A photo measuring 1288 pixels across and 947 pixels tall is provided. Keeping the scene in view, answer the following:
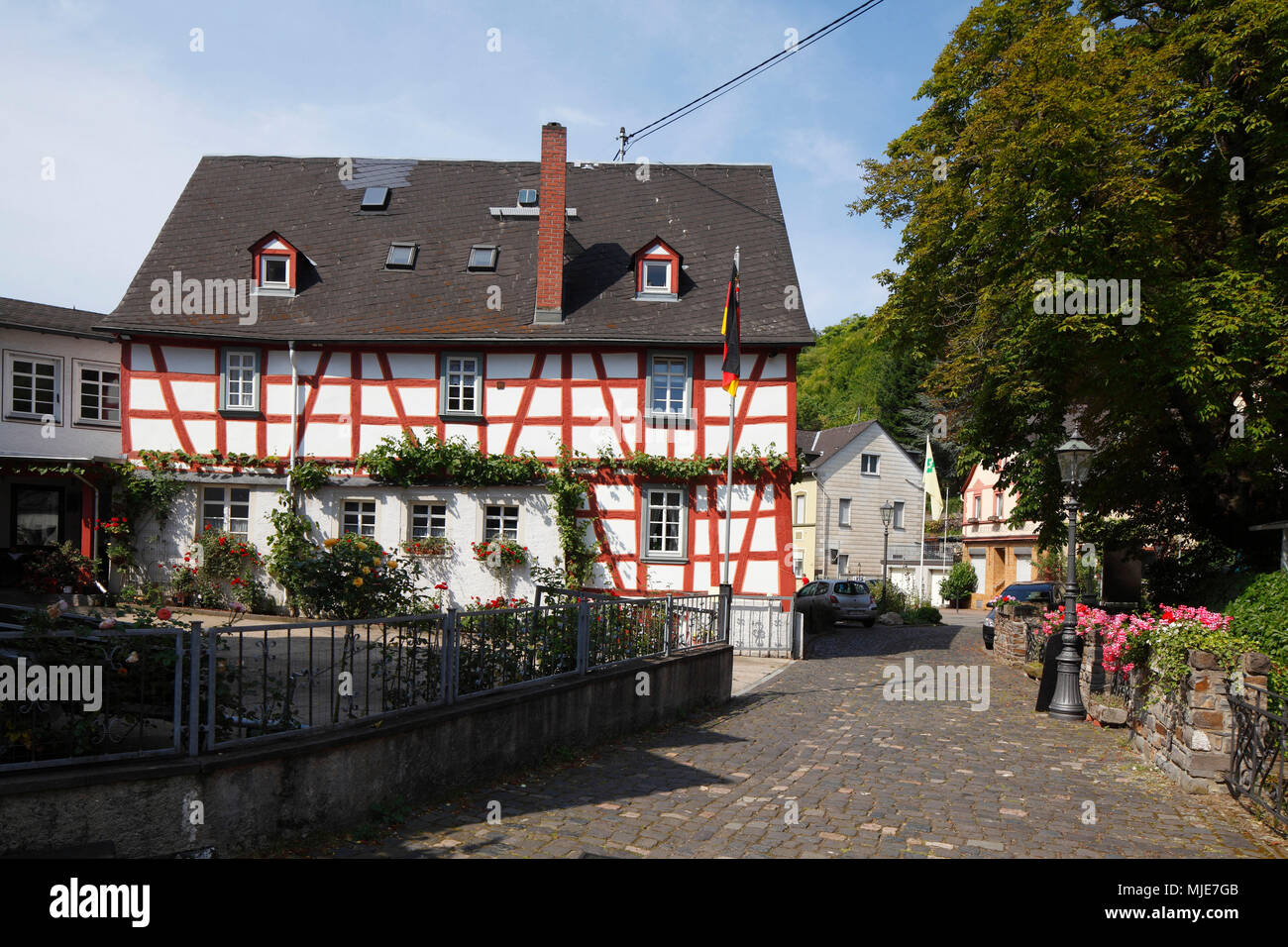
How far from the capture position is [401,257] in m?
22.1

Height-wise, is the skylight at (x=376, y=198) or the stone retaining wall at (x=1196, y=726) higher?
the skylight at (x=376, y=198)

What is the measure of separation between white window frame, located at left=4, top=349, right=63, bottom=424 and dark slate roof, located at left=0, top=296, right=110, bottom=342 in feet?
2.67

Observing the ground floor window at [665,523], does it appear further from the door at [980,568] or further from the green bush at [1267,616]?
the door at [980,568]

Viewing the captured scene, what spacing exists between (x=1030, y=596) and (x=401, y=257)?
19.0m

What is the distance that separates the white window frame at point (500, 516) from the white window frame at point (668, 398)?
3.53 metres

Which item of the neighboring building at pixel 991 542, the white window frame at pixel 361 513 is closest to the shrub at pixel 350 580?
the white window frame at pixel 361 513

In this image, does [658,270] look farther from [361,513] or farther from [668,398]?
[361,513]

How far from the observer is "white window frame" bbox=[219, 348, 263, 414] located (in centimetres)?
2033

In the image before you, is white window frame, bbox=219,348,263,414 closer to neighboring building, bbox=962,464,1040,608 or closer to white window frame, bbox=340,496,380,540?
white window frame, bbox=340,496,380,540

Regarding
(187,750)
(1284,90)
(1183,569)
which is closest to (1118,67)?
(1284,90)

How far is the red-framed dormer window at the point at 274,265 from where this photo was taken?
2122 centimetres

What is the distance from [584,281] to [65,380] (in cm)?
1383

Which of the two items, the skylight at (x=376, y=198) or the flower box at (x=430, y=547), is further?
the skylight at (x=376, y=198)

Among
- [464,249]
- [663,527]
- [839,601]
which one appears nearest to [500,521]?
[663,527]
